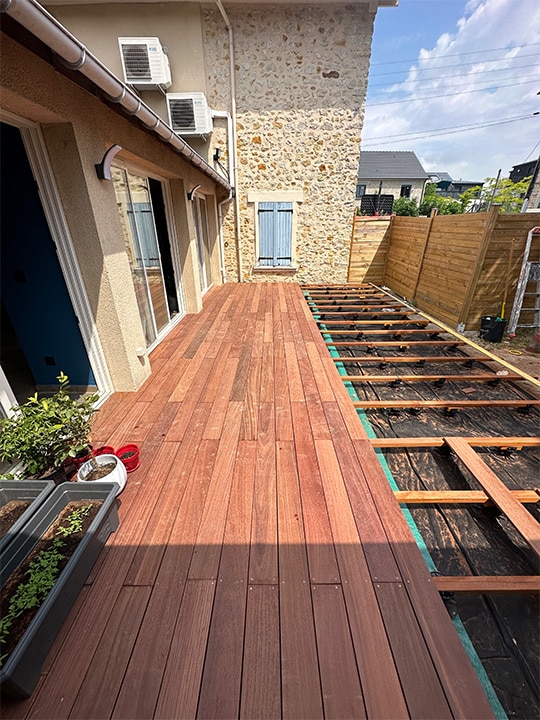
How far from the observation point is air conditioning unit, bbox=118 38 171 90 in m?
5.70

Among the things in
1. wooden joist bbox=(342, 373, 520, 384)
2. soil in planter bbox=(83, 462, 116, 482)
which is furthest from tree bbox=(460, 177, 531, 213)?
soil in planter bbox=(83, 462, 116, 482)

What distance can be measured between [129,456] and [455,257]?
6.38m

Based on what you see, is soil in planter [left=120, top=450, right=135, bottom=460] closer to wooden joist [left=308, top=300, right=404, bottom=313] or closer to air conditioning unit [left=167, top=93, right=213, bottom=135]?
wooden joist [left=308, top=300, right=404, bottom=313]

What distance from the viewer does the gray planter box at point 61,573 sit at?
0.98m

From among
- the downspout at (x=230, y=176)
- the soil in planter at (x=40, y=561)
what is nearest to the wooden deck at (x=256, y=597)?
the soil in planter at (x=40, y=561)

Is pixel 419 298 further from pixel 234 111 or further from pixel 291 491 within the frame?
pixel 291 491

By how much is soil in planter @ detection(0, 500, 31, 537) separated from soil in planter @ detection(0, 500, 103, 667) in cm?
17

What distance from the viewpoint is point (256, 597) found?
1.28 meters

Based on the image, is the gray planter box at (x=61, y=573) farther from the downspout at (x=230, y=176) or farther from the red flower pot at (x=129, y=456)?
the downspout at (x=230, y=176)

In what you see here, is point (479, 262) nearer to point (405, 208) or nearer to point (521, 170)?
point (405, 208)

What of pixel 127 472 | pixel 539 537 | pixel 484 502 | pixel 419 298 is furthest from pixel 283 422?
pixel 419 298

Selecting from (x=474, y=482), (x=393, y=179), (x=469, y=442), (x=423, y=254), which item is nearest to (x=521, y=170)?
(x=393, y=179)

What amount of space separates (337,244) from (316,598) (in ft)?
25.4

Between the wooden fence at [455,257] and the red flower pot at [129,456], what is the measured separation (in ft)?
19.6
